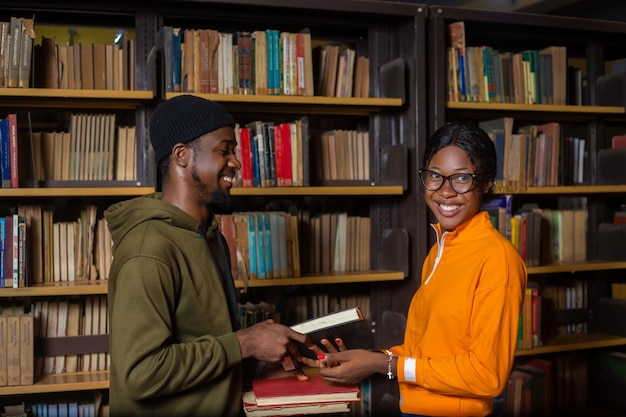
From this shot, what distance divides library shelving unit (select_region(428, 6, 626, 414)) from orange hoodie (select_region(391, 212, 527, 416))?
143cm

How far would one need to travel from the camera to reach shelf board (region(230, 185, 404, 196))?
9.62 feet

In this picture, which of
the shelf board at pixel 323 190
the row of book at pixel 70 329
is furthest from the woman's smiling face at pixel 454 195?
the row of book at pixel 70 329

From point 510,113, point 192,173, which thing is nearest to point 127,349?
point 192,173

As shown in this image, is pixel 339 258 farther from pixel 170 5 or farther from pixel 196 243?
pixel 196 243

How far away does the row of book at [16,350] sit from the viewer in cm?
274

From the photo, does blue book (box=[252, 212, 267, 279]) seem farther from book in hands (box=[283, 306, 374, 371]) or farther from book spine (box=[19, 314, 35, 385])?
book in hands (box=[283, 306, 374, 371])

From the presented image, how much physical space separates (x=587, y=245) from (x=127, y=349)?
293 cm

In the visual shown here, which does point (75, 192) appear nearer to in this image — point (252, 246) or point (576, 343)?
point (252, 246)

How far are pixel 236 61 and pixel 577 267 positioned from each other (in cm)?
193

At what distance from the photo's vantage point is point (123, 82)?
298 centimetres

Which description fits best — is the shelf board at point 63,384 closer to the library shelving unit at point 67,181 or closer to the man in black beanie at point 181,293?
the library shelving unit at point 67,181

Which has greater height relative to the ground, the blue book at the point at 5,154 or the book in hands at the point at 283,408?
the blue book at the point at 5,154

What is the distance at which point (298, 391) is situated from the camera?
175 centimetres

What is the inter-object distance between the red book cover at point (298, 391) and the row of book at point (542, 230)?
5.88 feet
